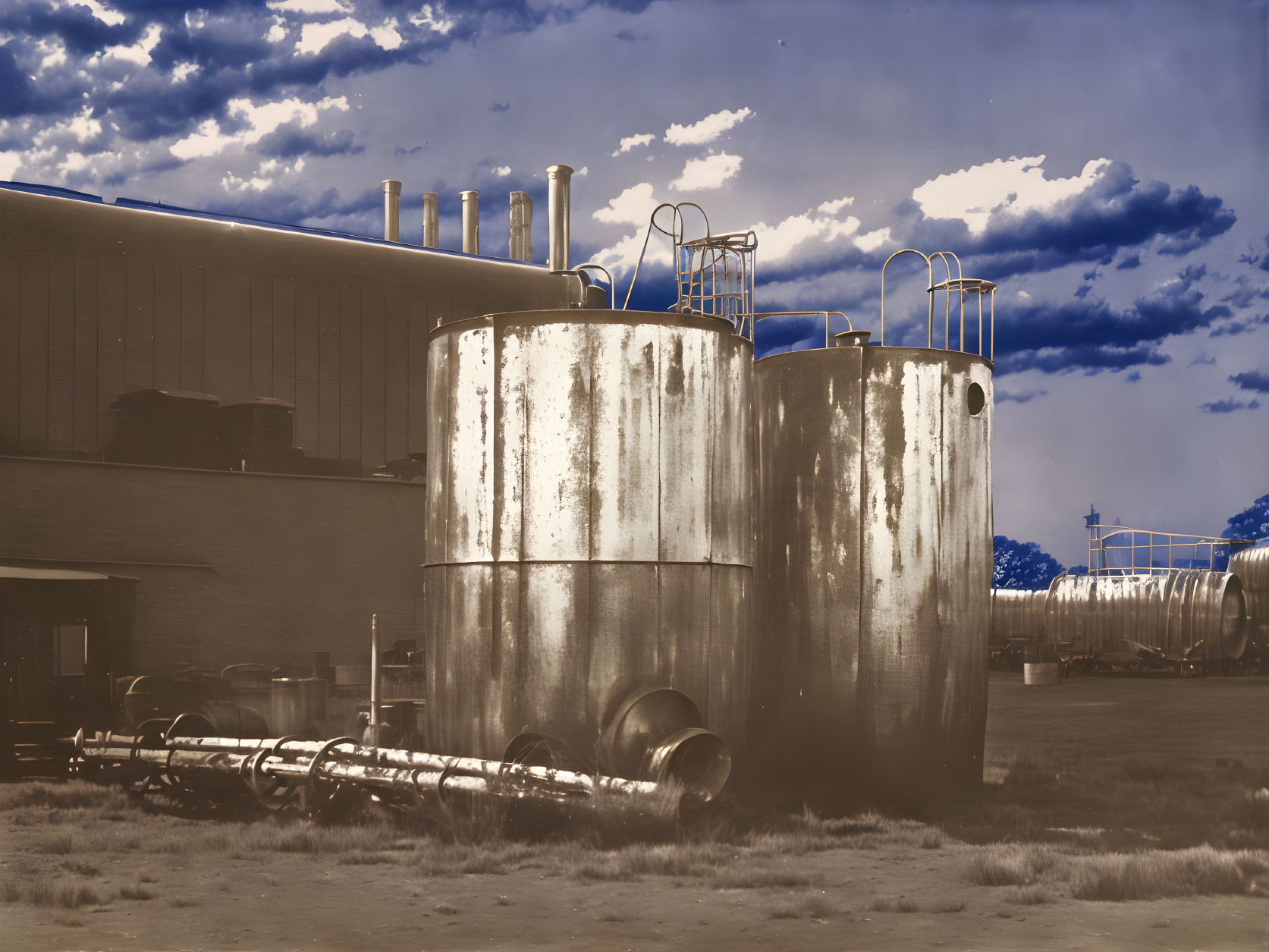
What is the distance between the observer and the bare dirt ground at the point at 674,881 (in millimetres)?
8562

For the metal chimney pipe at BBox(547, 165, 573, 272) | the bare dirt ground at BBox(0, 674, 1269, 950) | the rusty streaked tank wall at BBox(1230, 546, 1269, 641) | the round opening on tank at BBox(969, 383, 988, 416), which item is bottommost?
the bare dirt ground at BBox(0, 674, 1269, 950)

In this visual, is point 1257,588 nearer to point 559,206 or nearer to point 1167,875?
point 559,206

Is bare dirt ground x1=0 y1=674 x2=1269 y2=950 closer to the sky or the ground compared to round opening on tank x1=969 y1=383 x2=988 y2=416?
closer to the ground

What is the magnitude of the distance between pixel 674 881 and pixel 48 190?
705 inches

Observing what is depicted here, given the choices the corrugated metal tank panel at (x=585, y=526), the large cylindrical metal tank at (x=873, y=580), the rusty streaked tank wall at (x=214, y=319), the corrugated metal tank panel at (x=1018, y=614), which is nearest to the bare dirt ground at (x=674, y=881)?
the large cylindrical metal tank at (x=873, y=580)

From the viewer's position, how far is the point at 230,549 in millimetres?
21734

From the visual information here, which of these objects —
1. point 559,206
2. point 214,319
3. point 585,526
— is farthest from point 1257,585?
point 585,526

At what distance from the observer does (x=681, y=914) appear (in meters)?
9.00

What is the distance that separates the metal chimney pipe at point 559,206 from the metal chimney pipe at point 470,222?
12.7 feet

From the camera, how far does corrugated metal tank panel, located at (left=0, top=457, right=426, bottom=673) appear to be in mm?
20406

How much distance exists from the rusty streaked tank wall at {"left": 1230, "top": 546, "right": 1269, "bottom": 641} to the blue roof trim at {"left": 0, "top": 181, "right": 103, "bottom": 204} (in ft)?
95.8

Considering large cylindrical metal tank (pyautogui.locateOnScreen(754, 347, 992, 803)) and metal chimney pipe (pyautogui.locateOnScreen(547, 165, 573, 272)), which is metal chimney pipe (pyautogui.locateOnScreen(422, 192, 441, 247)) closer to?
metal chimney pipe (pyautogui.locateOnScreen(547, 165, 573, 272))

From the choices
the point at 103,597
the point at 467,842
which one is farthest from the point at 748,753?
the point at 103,597

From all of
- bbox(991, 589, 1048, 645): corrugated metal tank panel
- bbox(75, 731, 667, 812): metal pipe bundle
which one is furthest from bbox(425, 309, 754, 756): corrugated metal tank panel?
bbox(991, 589, 1048, 645): corrugated metal tank panel
